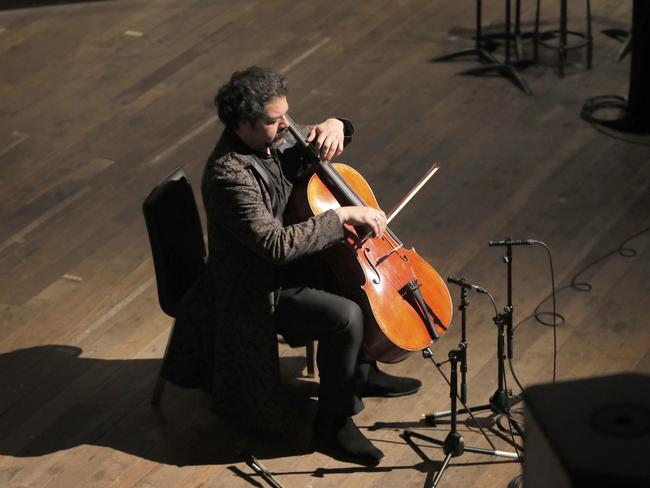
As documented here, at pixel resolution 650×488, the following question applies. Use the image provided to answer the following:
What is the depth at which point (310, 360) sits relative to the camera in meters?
3.70

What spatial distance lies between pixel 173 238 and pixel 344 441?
32.0 inches

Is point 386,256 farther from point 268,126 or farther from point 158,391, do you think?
point 158,391

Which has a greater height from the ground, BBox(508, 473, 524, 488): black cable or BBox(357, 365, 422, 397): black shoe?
BBox(357, 365, 422, 397): black shoe

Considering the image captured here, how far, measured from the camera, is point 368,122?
5227mm

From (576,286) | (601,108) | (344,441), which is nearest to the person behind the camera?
(344,441)

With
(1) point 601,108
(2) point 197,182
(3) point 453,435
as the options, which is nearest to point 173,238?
(3) point 453,435

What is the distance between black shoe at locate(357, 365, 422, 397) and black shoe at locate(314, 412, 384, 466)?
0.73ft

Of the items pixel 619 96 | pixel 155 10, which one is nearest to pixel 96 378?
pixel 619 96

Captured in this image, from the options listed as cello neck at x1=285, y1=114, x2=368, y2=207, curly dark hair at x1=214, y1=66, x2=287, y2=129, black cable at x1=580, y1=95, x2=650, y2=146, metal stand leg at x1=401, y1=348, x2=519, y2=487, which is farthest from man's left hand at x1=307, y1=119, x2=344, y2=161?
black cable at x1=580, y1=95, x2=650, y2=146

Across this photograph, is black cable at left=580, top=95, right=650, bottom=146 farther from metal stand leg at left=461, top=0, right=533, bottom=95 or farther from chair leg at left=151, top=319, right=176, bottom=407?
chair leg at left=151, top=319, right=176, bottom=407

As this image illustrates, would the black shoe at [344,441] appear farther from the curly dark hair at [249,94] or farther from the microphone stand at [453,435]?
the curly dark hair at [249,94]

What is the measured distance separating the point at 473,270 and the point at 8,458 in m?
1.80

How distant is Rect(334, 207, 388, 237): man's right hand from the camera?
309 centimetres

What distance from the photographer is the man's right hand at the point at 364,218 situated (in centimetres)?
309
